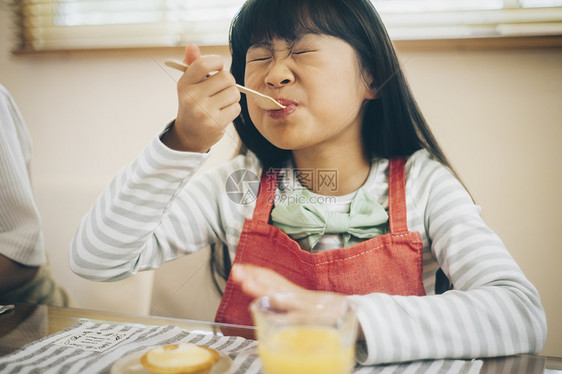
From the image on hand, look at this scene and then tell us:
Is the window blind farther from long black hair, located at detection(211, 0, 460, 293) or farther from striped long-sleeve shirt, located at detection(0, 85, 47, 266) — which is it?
striped long-sleeve shirt, located at detection(0, 85, 47, 266)

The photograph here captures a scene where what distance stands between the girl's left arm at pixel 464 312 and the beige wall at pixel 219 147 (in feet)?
0.43

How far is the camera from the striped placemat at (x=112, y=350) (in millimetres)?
354

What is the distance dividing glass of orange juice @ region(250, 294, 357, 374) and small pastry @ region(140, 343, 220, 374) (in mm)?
58

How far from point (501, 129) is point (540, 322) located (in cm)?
30

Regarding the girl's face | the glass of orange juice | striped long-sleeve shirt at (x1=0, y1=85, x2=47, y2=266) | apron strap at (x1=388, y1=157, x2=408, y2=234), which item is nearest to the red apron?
apron strap at (x1=388, y1=157, x2=408, y2=234)

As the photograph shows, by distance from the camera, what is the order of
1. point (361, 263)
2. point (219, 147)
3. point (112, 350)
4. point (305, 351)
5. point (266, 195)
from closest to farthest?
1. point (305, 351)
2. point (112, 350)
3. point (361, 263)
4. point (266, 195)
5. point (219, 147)

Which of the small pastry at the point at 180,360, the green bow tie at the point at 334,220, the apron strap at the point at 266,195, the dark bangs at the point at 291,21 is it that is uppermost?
the dark bangs at the point at 291,21

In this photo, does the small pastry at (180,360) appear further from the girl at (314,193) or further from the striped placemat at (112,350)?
the girl at (314,193)

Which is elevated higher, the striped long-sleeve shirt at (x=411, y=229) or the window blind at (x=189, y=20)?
the window blind at (x=189, y=20)

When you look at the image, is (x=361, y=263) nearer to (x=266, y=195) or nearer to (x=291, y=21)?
(x=266, y=195)

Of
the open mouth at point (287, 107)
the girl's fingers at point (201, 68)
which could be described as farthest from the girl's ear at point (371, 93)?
the girl's fingers at point (201, 68)

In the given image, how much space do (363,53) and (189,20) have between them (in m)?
0.30

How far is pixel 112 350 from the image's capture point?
1.28 feet

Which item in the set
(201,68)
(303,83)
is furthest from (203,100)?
(303,83)
